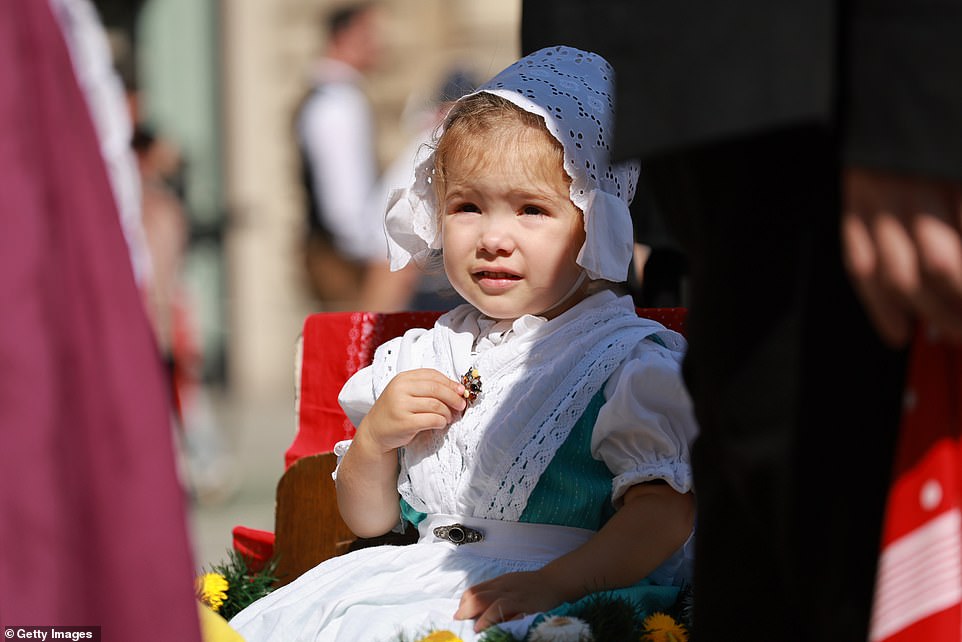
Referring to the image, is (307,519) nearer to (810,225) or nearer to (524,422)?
(524,422)

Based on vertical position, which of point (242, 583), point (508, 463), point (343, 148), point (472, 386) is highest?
point (343, 148)

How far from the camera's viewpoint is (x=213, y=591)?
7.78ft

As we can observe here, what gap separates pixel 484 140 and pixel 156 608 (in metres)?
1.10

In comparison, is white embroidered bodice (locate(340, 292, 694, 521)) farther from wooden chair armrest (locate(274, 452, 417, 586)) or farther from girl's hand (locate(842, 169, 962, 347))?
girl's hand (locate(842, 169, 962, 347))

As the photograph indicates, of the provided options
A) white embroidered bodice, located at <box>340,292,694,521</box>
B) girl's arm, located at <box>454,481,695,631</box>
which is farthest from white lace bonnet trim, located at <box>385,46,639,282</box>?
girl's arm, located at <box>454,481,695,631</box>

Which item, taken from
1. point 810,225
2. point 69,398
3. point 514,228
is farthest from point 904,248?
point 514,228

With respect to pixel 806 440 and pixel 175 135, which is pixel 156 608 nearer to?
pixel 806 440

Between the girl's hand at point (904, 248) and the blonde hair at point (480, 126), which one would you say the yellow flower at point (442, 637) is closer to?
the blonde hair at point (480, 126)

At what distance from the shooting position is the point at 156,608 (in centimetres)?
144

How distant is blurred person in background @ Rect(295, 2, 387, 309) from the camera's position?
707cm

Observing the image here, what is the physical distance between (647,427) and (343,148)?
5.19 m

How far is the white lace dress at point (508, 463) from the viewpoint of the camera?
A: 209cm

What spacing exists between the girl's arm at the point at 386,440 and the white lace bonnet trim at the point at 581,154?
0.32 metres

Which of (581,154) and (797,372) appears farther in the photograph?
(581,154)
